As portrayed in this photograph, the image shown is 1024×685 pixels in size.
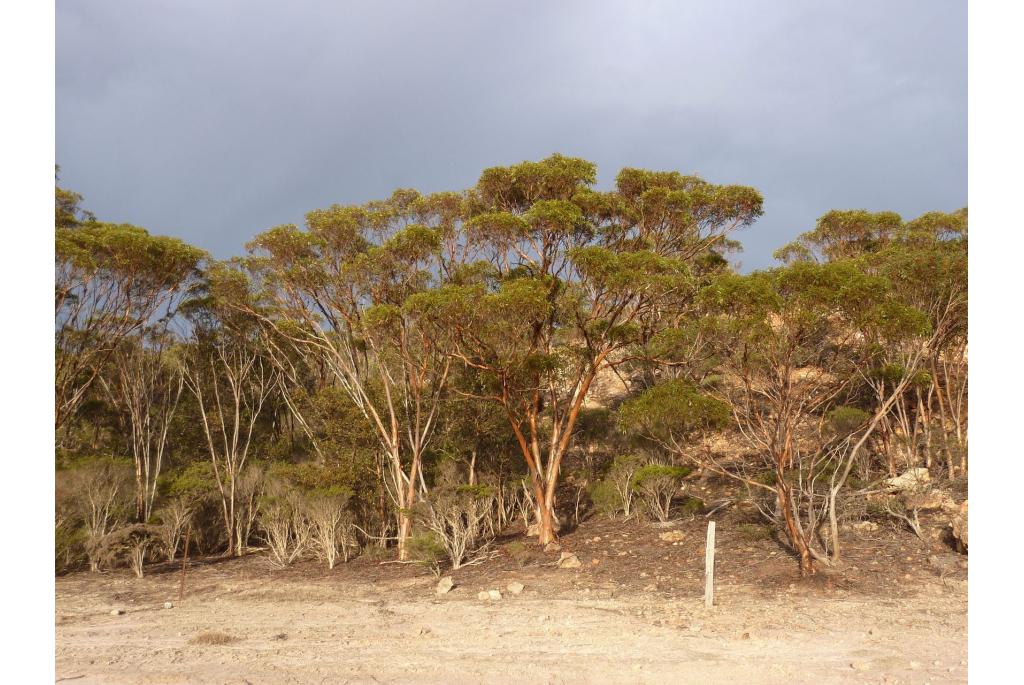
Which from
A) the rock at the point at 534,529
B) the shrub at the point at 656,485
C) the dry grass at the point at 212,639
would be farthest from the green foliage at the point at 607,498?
the dry grass at the point at 212,639

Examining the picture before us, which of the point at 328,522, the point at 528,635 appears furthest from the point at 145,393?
the point at 528,635

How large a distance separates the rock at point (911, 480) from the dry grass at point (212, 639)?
14.1 meters

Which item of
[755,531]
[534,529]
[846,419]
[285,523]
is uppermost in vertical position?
[846,419]

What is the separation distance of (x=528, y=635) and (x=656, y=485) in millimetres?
8538

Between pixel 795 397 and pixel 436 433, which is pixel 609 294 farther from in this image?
pixel 436 433

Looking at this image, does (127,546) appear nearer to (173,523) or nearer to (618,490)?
(173,523)

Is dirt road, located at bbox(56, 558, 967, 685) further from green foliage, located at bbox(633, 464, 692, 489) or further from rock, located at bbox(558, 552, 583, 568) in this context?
Answer: green foliage, located at bbox(633, 464, 692, 489)

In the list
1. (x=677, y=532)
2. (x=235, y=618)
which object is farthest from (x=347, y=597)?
(x=677, y=532)

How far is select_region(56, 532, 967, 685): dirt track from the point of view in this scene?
272 inches

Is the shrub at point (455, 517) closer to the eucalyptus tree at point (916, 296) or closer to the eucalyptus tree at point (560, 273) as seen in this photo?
the eucalyptus tree at point (560, 273)

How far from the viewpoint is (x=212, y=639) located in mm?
8727

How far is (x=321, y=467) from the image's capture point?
17.5 meters

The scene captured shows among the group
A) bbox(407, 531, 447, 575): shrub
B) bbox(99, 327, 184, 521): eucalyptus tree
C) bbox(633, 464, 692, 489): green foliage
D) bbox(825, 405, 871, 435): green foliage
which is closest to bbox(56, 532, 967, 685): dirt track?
bbox(407, 531, 447, 575): shrub
